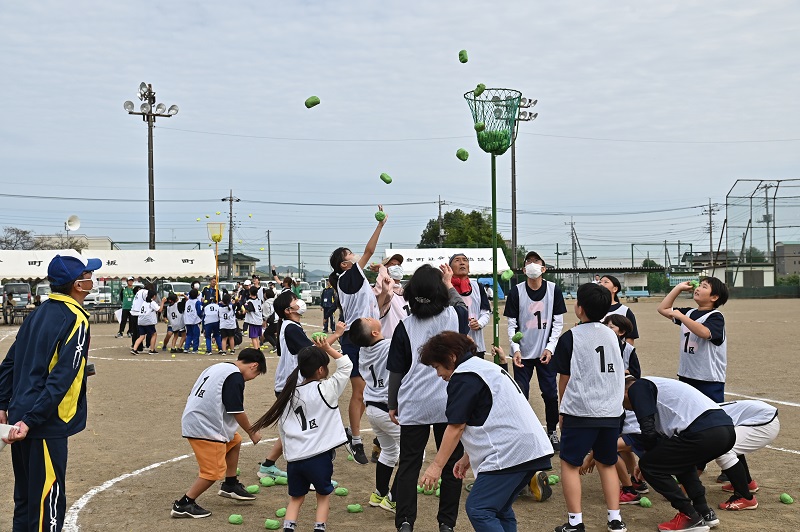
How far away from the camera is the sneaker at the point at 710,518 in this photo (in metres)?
5.72

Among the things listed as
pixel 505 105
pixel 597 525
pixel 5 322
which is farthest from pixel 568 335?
pixel 5 322

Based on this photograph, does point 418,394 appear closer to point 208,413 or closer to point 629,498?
point 208,413

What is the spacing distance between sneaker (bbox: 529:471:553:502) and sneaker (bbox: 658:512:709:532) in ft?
3.32

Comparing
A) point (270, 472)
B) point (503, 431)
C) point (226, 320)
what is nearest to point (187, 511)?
point (270, 472)

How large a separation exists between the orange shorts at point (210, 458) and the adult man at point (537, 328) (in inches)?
124

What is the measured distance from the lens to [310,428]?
551 cm

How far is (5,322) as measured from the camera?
3350 centimetres

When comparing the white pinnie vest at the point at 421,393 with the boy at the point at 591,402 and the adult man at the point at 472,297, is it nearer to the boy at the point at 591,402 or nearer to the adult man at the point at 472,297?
the boy at the point at 591,402

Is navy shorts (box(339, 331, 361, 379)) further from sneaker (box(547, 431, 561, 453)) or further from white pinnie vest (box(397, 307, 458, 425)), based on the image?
white pinnie vest (box(397, 307, 458, 425))

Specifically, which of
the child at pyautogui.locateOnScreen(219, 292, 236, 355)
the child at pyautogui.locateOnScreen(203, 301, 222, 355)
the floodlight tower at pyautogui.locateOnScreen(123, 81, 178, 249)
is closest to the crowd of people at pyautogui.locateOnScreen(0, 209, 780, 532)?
the child at pyautogui.locateOnScreen(219, 292, 236, 355)

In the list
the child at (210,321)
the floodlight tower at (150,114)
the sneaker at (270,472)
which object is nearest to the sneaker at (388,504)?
the sneaker at (270,472)

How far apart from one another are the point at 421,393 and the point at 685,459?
6.54 feet

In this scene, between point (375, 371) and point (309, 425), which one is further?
point (375, 371)

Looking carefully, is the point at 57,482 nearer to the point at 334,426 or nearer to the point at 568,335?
the point at 334,426
